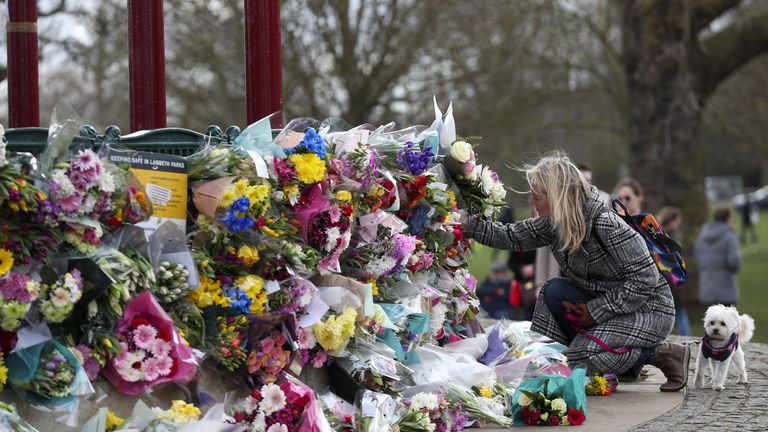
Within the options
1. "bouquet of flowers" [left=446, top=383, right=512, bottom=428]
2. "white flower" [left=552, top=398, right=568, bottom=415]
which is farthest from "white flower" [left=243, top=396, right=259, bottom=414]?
"white flower" [left=552, top=398, right=568, bottom=415]

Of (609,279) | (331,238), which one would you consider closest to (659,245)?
(609,279)

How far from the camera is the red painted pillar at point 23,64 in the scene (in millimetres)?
7438

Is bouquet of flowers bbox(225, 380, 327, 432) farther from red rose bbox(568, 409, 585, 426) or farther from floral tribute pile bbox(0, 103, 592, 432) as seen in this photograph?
red rose bbox(568, 409, 585, 426)

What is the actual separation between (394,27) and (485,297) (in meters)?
4.96

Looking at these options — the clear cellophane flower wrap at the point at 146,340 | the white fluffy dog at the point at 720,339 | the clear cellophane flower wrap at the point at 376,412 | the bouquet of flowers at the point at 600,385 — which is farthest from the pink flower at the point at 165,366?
the white fluffy dog at the point at 720,339

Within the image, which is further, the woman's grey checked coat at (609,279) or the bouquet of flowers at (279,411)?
the woman's grey checked coat at (609,279)

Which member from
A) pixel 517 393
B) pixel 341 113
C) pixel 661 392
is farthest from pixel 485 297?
pixel 517 393

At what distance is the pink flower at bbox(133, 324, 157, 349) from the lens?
461cm

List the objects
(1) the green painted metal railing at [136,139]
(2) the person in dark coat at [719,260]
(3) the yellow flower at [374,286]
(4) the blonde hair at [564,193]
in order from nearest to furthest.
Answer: (1) the green painted metal railing at [136,139], (3) the yellow flower at [374,286], (4) the blonde hair at [564,193], (2) the person in dark coat at [719,260]

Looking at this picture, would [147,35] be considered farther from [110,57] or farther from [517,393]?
[110,57]

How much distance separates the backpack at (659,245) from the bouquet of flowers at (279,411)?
294cm

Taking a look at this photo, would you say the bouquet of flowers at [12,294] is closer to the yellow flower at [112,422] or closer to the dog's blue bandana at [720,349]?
the yellow flower at [112,422]

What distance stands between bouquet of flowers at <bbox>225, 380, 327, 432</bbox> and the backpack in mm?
2937

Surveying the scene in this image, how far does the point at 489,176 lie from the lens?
22.4ft
